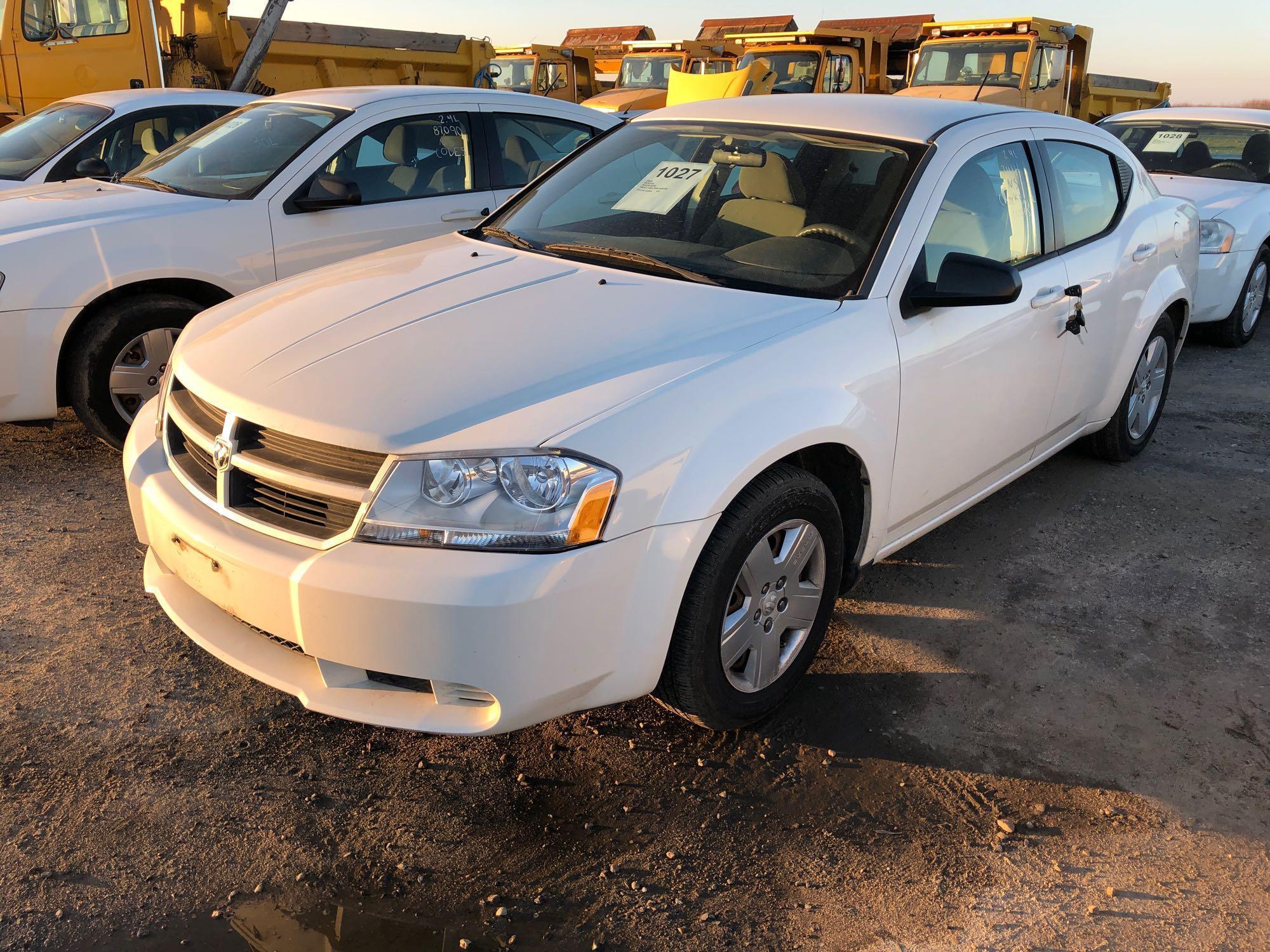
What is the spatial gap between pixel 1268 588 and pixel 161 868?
12.3ft

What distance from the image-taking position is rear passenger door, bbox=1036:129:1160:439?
13.2 ft

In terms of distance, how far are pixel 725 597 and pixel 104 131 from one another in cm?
625

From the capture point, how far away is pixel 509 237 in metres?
3.80

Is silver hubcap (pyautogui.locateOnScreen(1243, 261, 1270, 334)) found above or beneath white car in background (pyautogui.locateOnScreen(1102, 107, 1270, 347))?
beneath

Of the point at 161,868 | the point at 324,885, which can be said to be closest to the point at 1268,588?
the point at 324,885

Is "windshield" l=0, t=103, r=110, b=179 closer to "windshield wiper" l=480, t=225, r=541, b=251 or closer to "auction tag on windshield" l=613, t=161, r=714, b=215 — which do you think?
"windshield wiper" l=480, t=225, r=541, b=251

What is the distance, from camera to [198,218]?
195 inches

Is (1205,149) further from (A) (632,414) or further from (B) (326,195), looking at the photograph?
(A) (632,414)

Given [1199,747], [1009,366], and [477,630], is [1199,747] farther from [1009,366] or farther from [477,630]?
[477,630]

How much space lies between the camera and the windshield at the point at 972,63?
47.5 ft

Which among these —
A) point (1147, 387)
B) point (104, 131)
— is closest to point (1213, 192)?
point (1147, 387)

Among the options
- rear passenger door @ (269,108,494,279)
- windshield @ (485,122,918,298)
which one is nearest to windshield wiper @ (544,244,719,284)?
windshield @ (485,122,918,298)

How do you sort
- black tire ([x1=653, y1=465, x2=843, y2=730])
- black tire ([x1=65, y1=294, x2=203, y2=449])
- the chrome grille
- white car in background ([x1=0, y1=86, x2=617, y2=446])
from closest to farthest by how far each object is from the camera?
1. the chrome grille
2. black tire ([x1=653, y1=465, x2=843, y2=730])
3. white car in background ([x1=0, y1=86, x2=617, y2=446])
4. black tire ([x1=65, y1=294, x2=203, y2=449])

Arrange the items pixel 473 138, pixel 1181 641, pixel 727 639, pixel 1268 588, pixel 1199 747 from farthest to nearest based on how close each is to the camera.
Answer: pixel 473 138 < pixel 1268 588 < pixel 1181 641 < pixel 1199 747 < pixel 727 639
